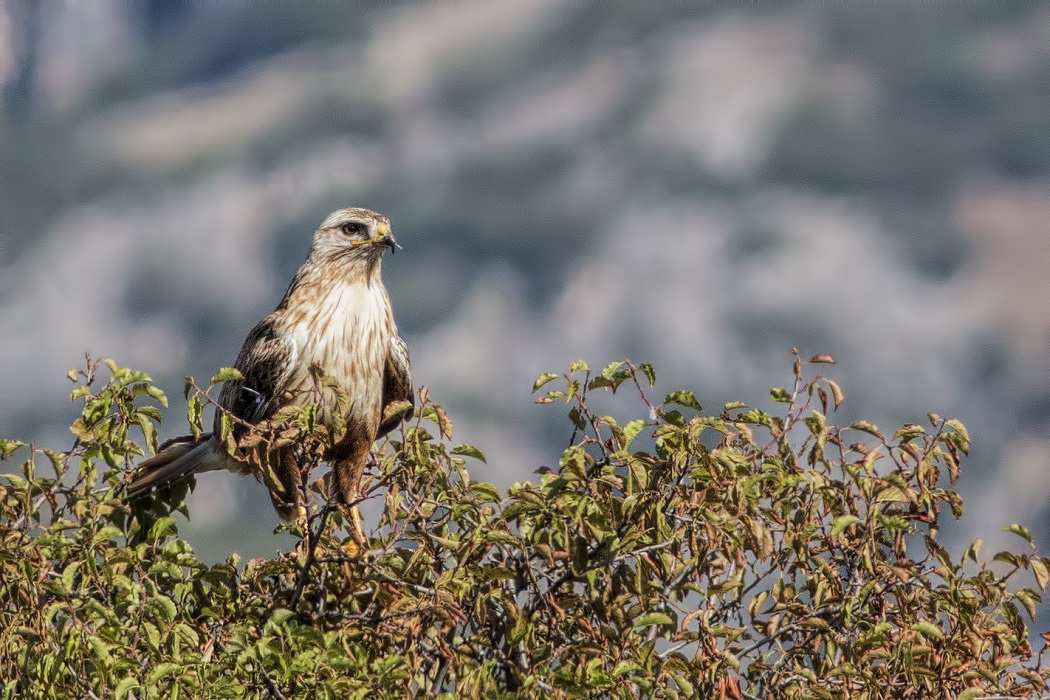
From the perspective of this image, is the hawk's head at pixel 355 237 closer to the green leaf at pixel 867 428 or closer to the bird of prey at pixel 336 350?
the bird of prey at pixel 336 350

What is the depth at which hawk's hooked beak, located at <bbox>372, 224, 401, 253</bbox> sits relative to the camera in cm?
819

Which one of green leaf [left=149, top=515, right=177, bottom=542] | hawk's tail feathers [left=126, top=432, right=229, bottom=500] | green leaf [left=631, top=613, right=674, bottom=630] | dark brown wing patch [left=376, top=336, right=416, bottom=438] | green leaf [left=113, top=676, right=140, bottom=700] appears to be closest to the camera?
green leaf [left=113, top=676, right=140, bottom=700]

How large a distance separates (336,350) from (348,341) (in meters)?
0.10

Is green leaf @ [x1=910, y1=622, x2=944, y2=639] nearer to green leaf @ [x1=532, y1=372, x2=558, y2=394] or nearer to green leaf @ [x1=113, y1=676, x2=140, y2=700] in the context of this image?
green leaf @ [x1=532, y1=372, x2=558, y2=394]

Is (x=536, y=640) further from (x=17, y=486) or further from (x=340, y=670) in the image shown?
(x=17, y=486)

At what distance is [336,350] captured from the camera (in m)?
7.84

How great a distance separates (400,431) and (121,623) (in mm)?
1368

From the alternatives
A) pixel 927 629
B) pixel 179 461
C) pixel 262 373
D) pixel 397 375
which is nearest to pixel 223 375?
pixel 179 461

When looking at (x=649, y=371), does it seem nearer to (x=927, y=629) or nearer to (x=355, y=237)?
(x=927, y=629)

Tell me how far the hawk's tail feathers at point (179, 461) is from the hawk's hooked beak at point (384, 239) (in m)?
1.72

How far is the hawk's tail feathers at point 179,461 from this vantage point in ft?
21.6

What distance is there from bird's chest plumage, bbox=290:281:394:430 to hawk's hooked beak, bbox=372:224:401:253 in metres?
0.31

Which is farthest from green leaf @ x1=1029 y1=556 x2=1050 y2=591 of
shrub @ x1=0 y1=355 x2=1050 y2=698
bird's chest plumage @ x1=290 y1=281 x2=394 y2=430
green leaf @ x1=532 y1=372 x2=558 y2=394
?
bird's chest plumage @ x1=290 y1=281 x2=394 y2=430

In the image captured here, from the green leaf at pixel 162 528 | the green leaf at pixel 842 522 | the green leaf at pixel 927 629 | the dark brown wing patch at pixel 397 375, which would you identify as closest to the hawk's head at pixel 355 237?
the dark brown wing patch at pixel 397 375
